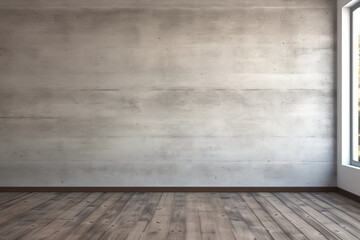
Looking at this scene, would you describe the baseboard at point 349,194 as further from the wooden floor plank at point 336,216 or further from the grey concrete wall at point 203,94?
the wooden floor plank at point 336,216

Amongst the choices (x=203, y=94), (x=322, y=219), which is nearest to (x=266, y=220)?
(x=322, y=219)

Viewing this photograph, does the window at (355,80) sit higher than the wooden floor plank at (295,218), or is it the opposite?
the window at (355,80)

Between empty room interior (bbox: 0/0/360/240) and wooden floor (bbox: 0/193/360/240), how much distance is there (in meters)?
0.38

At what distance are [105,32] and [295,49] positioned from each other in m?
2.90

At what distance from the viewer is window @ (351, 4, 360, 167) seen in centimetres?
617

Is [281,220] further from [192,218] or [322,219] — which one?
[192,218]

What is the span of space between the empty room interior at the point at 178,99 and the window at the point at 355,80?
0.27m

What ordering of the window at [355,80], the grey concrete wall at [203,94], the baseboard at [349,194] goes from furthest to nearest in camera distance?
the grey concrete wall at [203,94] → the window at [355,80] → the baseboard at [349,194]

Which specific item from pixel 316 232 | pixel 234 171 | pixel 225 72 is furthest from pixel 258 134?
pixel 316 232

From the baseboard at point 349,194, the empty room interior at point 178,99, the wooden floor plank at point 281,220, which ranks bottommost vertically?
the baseboard at point 349,194

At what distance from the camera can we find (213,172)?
6559 mm

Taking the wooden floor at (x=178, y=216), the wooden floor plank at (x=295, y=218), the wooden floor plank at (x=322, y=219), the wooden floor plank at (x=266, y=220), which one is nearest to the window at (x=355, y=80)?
the wooden floor at (x=178, y=216)

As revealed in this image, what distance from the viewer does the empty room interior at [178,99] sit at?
6.56m

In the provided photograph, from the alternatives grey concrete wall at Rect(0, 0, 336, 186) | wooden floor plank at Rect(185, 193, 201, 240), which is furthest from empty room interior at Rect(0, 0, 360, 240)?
wooden floor plank at Rect(185, 193, 201, 240)
